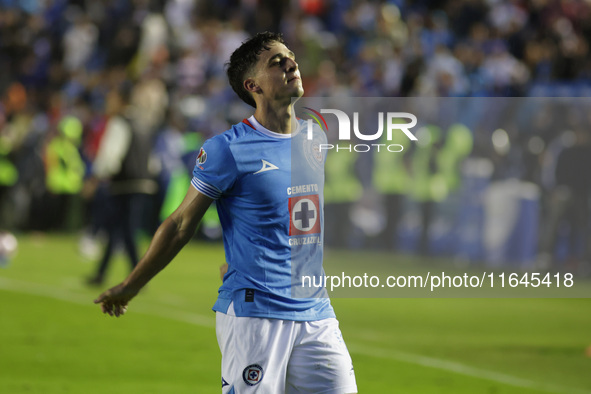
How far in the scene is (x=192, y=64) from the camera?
22391mm

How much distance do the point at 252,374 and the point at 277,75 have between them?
1.31 m

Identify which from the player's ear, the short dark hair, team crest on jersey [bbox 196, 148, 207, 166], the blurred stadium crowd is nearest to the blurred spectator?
the blurred stadium crowd

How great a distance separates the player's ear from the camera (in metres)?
4.93

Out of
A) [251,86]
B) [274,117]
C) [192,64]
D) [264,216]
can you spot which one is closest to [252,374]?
[264,216]

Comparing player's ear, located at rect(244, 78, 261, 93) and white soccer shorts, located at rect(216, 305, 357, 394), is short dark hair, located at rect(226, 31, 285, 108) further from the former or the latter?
white soccer shorts, located at rect(216, 305, 357, 394)

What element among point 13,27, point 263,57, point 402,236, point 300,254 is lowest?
point 300,254

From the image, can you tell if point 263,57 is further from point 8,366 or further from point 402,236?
point 402,236

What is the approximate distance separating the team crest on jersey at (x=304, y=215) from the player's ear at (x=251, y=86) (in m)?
0.51

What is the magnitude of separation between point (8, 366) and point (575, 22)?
48.2ft

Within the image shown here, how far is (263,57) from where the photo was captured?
16.1 ft

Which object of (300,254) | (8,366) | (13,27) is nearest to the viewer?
(300,254)

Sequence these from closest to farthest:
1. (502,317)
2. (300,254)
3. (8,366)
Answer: (300,254) < (8,366) < (502,317)

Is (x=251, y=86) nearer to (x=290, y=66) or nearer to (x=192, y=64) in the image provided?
(x=290, y=66)

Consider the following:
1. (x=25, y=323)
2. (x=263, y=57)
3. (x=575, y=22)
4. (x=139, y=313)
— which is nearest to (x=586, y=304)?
(x=139, y=313)
